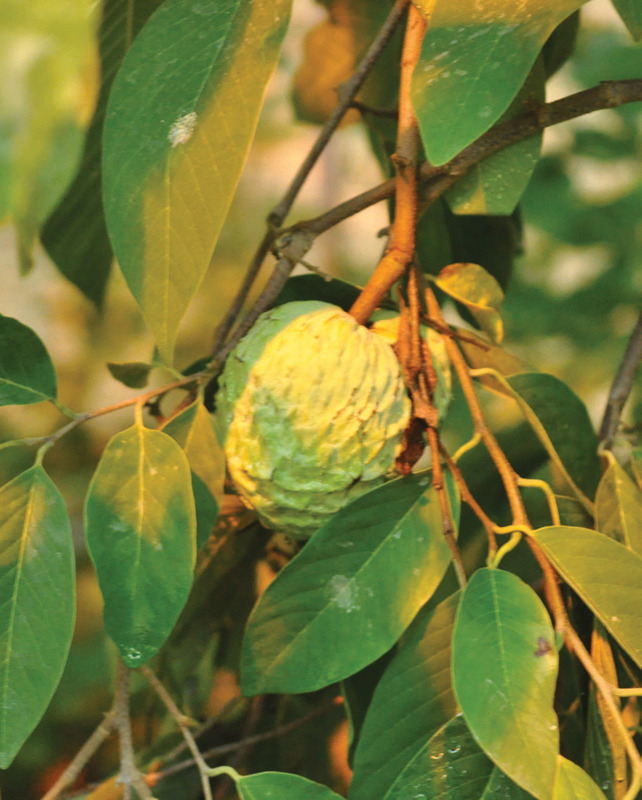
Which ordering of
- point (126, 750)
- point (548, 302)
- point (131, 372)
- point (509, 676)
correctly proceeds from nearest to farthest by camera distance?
point (509, 676) < point (126, 750) < point (131, 372) < point (548, 302)

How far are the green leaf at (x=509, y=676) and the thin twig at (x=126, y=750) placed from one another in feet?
0.83

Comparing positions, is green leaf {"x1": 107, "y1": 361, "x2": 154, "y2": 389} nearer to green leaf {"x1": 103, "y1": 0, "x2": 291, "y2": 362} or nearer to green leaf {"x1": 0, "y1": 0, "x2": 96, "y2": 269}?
green leaf {"x1": 103, "y1": 0, "x2": 291, "y2": 362}

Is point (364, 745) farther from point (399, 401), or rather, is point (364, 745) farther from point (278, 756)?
point (278, 756)

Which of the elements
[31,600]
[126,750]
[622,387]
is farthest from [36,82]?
[622,387]

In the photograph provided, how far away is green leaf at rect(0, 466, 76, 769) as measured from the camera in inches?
18.5

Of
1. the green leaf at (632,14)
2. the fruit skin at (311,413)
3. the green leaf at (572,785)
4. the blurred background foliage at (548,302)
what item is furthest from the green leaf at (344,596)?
the blurred background foliage at (548,302)

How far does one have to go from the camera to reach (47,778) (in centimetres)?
152

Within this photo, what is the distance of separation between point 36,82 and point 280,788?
449mm

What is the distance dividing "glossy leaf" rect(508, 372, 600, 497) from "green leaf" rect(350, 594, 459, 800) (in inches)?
6.8

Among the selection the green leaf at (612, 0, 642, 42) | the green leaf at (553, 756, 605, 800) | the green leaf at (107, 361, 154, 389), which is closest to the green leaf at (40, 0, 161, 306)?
the green leaf at (107, 361, 154, 389)

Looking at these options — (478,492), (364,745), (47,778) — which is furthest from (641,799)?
(47,778)

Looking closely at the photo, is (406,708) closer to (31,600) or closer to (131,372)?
(31,600)

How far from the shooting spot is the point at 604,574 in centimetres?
48

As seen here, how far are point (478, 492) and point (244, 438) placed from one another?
333mm
